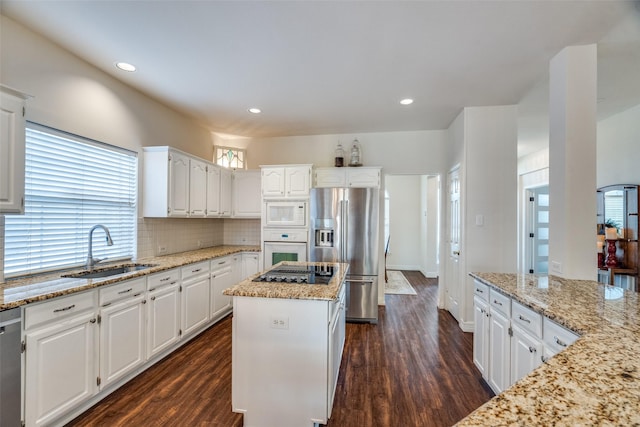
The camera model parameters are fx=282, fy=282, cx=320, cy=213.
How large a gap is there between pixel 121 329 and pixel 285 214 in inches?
93.3

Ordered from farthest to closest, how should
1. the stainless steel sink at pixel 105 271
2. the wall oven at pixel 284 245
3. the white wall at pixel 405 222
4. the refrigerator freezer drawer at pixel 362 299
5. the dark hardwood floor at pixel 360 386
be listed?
the white wall at pixel 405 222 → the wall oven at pixel 284 245 → the refrigerator freezer drawer at pixel 362 299 → the stainless steel sink at pixel 105 271 → the dark hardwood floor at pixel 360 386

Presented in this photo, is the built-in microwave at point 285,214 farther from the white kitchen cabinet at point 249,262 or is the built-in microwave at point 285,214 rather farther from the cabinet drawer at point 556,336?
the cabinet drawer at point 556,336

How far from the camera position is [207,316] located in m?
3.38

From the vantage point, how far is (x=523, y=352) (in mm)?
1732

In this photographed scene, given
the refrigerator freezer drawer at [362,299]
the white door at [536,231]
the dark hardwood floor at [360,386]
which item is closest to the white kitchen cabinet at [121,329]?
the dark hardwood floor at [360,386]

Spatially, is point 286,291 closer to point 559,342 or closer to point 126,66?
point 559,342

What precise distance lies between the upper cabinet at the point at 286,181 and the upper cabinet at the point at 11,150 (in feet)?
8.54

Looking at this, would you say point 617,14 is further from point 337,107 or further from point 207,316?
point 207,316

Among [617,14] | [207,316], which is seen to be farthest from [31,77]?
[617,14]

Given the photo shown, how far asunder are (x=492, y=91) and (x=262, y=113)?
107 inches

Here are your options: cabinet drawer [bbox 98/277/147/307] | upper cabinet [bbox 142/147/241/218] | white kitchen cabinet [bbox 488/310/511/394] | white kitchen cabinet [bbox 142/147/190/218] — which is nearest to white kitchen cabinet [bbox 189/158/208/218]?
upper cabinet [bbox 142/147/241/218]

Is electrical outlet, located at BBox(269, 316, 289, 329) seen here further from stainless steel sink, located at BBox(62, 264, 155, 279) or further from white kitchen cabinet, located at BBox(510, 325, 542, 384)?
stainless steel sink, located at BBox(62, 264, 155, 279)

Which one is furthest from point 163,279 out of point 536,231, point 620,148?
point 536,231

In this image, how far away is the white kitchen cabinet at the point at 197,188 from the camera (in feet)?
11.7
